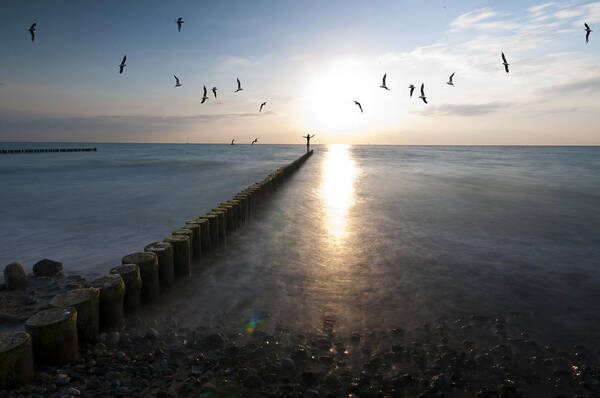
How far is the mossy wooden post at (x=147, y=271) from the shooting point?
5.18m

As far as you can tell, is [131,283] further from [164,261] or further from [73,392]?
[73,392]

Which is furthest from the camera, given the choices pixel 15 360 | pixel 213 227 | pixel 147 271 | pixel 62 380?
pixel 213 227

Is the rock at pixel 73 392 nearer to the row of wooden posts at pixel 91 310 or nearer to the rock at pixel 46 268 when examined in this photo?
the row of wooden posts at pixel 91 310

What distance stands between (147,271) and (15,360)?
2188 mm

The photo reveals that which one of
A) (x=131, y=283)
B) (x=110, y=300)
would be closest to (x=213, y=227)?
(x=131, y=283)

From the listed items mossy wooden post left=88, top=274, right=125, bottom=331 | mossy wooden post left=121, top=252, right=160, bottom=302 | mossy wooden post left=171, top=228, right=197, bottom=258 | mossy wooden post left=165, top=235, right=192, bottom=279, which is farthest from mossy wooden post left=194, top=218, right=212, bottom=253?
mossy wooden post left=88, top=274, right=125, bottom=331

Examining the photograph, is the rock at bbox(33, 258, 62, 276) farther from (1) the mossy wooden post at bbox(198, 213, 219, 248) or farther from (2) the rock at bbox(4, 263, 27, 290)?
(1) the mossy wooden post at bbox(198, 213, 219, 248)

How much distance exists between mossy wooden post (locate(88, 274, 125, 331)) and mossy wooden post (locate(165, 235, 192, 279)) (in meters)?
1.68

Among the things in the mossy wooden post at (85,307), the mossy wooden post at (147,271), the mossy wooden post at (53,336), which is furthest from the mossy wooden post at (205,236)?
the mossy wooden post at (53,336)

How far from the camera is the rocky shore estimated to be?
3557mm

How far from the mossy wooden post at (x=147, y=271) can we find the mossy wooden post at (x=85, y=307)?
1.01 meters

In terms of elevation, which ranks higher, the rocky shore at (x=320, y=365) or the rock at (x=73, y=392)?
the rock at (x=73, y=392)

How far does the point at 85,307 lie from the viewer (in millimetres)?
3928

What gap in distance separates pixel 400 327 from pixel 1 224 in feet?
51.4
